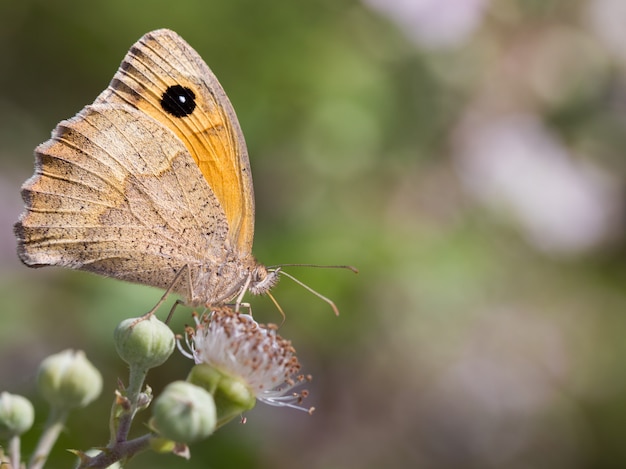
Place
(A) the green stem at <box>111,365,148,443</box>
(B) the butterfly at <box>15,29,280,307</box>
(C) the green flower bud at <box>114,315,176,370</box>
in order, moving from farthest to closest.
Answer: (B) the butterfly at <box>15,29,280,307</box> < (C) the green flower bud at <box>114,315,176,370</box> < (A) the green stem at <box>111,365,148,443</box>

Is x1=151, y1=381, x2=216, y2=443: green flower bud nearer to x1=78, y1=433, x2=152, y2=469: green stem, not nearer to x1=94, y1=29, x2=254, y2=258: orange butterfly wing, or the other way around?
x1=78, y1=433, x2=152, y2=469: green stem

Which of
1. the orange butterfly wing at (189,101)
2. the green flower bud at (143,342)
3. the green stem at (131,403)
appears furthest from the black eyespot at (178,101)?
the green stem at (131,403)

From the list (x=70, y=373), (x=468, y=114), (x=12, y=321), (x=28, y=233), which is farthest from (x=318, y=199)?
(x=70, y=373)

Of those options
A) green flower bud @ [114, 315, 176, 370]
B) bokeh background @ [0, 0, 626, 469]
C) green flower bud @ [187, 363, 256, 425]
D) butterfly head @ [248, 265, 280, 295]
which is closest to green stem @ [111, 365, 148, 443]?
green flower bud @ [114, 315, 176, 370]

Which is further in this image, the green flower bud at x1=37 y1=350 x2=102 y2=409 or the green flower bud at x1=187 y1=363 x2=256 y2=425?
the green flower bud at x1=187 y1=363 x2=256 y2=425

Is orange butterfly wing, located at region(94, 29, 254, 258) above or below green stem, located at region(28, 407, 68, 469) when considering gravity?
above

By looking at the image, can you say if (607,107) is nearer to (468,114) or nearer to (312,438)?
(468,114)
